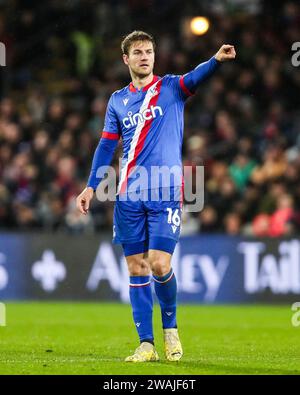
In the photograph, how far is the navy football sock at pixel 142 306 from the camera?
877 centimetres

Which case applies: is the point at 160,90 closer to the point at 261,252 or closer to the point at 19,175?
the point at 261,252

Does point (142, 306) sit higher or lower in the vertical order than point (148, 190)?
lower

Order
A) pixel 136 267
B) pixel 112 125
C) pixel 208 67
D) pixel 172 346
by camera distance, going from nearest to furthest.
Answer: pixel 208 67
pixel 172 346
pixel 136 267
pixel 112 125

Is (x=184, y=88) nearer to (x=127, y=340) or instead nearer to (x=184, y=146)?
(x=127, y=340)

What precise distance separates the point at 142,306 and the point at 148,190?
0.95m

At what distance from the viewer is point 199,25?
21.4 m

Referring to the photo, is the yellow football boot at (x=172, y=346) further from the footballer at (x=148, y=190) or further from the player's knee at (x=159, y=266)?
the player's knee at (x=159, y=266)

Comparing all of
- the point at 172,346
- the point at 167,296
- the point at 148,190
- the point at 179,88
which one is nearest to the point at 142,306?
the point at 167,296

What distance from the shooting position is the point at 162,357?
906cm

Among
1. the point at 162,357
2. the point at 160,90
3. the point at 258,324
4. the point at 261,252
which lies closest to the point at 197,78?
the point at 160,90

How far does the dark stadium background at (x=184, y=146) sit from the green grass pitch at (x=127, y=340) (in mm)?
699

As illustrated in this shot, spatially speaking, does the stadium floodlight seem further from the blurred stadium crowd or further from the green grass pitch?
the green grass pitch

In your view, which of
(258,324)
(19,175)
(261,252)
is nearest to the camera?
(258,324)
